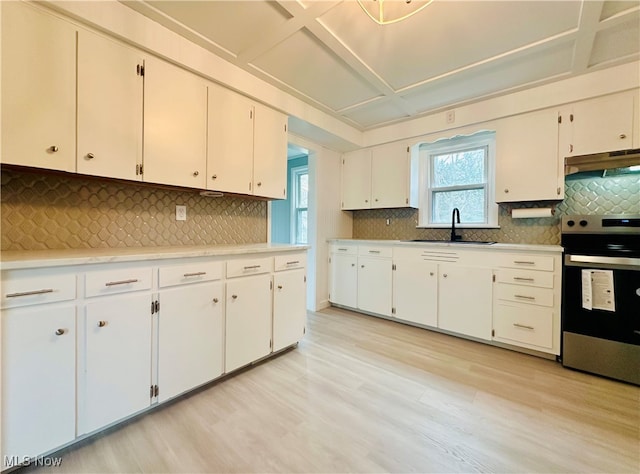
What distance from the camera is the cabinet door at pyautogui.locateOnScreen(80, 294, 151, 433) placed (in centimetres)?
135

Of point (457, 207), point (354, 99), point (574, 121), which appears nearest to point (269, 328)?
point (354, 99)

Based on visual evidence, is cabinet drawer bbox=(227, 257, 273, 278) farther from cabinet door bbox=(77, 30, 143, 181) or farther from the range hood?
the range hood

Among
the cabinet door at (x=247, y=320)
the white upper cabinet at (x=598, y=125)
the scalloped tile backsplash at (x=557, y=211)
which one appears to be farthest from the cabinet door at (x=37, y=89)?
the white upper cabinet at (x=598, y=125)

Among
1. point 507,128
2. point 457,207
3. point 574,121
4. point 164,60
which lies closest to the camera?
point 164,60

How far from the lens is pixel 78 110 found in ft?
5.03

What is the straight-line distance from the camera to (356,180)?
393 cm

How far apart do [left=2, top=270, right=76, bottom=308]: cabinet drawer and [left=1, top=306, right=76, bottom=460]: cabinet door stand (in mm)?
39

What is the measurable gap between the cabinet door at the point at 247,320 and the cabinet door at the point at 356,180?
2.09 m

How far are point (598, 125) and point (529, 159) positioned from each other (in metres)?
0.51

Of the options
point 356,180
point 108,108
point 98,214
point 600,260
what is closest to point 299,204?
point 356,180

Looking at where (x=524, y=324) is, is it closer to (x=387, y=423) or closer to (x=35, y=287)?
(x=387, y=423)

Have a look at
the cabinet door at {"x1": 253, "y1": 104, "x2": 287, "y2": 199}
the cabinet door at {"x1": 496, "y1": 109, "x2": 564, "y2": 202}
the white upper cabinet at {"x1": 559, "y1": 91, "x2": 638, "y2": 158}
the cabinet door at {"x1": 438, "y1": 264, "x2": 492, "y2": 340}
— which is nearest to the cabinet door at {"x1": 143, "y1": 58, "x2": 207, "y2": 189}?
the cabinet door at {"x1": 253, "y1": 104, "x2": 287, "y2": 199}

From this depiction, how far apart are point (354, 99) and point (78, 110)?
230cm

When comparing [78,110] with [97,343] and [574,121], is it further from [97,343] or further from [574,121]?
[574,121]
